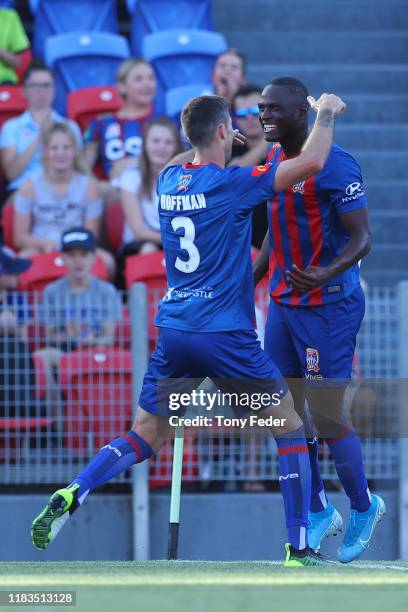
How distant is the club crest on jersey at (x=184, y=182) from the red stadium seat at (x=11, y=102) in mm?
5915

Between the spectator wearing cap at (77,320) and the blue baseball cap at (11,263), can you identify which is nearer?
the spectator wearing cap at (77,320)

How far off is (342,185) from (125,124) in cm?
496

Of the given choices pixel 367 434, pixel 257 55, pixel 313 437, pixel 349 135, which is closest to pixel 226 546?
pixel 367 434

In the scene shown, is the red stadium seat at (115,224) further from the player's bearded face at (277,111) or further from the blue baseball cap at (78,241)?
the player's bearded face at (277,111)

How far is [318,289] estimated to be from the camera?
20.3 feet

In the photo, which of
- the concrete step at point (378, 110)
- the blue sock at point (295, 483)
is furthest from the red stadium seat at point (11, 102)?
the blue sock at point (295, 483)

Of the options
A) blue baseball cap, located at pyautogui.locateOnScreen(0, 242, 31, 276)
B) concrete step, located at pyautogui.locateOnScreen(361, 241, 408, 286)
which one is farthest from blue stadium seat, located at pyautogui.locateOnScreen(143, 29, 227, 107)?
blue baseball cap, located at pyautogui.locateOnScreen(0, 242, 31, 276)

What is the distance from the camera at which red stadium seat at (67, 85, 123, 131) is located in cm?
1130

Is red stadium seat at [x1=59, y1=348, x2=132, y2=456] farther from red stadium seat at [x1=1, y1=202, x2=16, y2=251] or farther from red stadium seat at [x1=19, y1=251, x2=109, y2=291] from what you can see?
red stadium seat at [x1=1, y1=202, x2=16, y2=251]

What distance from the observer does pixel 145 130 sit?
9.95 meters

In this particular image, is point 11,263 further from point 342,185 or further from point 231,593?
point 231,593

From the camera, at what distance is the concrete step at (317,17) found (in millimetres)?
12758

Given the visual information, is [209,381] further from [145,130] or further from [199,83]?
[199,83]

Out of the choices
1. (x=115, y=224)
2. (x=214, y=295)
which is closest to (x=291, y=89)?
(x=214, y=295)
